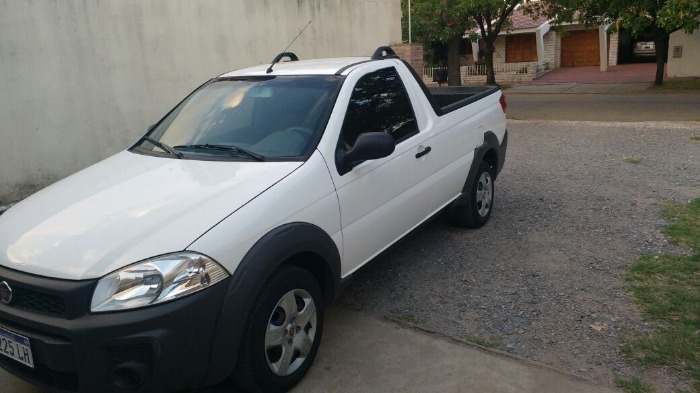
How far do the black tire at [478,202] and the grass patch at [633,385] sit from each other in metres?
2.53

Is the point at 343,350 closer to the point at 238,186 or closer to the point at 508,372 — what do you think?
the point at 508,372

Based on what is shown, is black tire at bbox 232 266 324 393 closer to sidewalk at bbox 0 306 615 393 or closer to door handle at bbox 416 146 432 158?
sidewalk at bbox 0 306 615 393

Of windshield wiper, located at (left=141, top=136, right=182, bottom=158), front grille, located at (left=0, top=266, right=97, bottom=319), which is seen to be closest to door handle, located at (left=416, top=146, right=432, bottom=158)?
windshield wiper, located at (left=141, top=136, right=182, bottom=158)

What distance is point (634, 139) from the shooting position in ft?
35.8

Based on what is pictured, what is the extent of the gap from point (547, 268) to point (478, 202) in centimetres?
116

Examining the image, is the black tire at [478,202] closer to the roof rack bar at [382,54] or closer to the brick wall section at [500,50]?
the roof rack bar at [382,54]

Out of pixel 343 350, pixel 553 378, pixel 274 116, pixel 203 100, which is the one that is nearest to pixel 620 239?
pixel 553 378

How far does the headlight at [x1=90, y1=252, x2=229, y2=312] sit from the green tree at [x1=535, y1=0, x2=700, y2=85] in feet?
46.6

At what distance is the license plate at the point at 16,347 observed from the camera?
2.86m

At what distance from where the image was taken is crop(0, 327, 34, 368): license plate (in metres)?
2.86

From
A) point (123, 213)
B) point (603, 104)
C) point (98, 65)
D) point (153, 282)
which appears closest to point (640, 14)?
point (603, 104)

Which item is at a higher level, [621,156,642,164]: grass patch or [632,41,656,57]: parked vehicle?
[632,41,656,57]: parked vehicle

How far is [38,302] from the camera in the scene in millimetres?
2855

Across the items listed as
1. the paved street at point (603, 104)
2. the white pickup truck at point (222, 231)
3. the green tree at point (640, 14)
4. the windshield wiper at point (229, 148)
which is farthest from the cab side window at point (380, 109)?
the green tree at point (640, 14)
